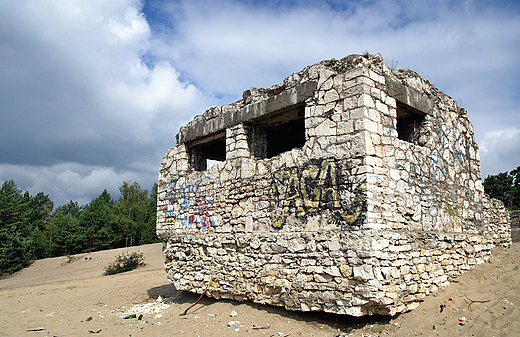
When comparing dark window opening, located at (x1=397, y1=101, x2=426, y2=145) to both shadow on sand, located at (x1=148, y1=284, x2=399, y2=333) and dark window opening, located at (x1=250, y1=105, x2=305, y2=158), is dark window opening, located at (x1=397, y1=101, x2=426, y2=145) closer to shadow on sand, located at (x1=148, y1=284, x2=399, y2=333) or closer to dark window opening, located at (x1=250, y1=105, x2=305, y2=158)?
dark window opening, located at (x1=250, y1=105, x2=305, y2=158)

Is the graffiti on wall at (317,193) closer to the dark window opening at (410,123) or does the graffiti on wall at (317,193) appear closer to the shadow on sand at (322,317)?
the shadow on sand at (322,317)

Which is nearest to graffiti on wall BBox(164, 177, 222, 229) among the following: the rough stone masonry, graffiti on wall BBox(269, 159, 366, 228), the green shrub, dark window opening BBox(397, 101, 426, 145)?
the rough stone masonry

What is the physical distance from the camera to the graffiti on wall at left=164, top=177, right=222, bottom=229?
7555 millimetres

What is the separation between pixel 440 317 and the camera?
5309mm

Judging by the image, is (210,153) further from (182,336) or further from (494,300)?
(494,300)

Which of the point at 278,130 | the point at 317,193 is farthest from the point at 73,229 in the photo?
the point at 317,193

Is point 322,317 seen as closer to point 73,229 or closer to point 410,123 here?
point 410,123

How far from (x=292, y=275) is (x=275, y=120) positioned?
317cm

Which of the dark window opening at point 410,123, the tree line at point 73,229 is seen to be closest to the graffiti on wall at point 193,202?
the dark window opening at point 410,123

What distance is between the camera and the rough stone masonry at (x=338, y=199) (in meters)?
5.23

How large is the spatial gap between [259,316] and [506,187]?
71.5 feet

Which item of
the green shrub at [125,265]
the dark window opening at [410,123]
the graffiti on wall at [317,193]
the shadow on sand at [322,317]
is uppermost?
the dark window opening at [410,123]

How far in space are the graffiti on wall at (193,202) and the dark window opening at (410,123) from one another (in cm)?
396

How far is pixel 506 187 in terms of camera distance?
2153cm
